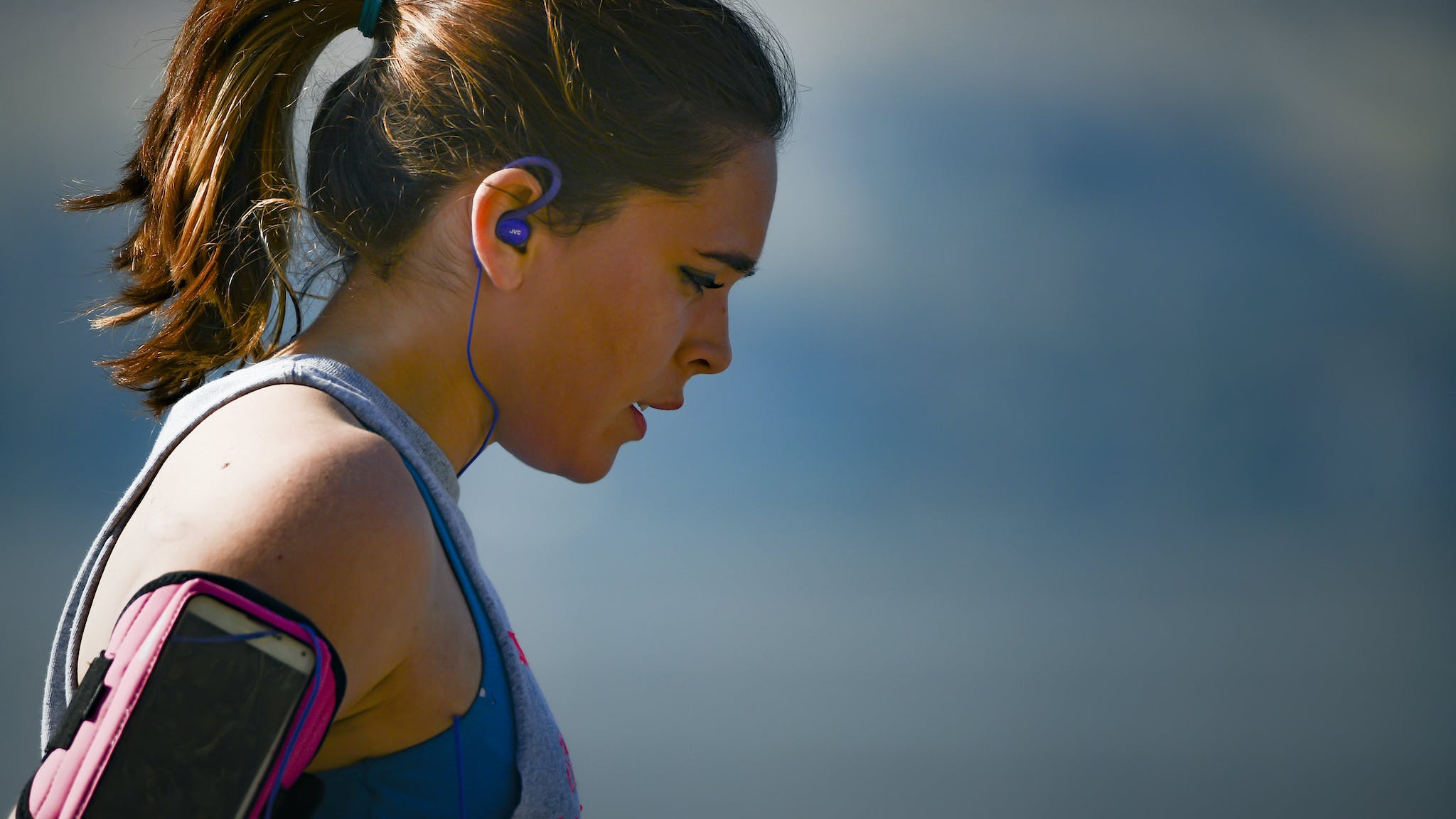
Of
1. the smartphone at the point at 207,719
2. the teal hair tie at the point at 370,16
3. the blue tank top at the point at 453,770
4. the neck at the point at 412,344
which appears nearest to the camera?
the smartphone at the point at 207,719

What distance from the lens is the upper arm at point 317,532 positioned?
0.38m

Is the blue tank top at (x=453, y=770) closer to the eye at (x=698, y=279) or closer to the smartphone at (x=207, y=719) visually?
the smartphone at (x=207, y=719)

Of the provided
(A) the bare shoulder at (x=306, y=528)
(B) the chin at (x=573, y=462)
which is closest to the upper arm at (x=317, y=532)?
(A) the bare shoulder at (x=306, y=528)

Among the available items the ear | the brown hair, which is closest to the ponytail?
the brown hair

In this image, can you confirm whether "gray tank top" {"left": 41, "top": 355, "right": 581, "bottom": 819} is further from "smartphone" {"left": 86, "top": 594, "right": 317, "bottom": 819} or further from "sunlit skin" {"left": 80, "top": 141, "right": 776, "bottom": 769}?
"smartphone" {"left": 86, "top": 594, "right": 317, "bottom": 819}

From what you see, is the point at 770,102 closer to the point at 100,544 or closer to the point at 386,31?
the point at 386,31

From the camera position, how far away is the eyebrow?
0.70 meters

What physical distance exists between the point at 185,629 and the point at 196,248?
1.24 feet

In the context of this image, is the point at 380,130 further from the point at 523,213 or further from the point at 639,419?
the point at 639,419

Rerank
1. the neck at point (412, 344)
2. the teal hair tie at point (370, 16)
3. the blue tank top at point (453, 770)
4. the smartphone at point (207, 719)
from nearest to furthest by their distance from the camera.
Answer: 1. the smartphone at point (207, 719)
2. the blue tank top at point (453, 770)
3. the neck at point (412, 344)
4. the teal hair tie at point (370, 16)

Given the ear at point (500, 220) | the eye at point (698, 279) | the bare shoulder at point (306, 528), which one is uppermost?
the eye at point (698, 279)

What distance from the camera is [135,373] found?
70 centimetres

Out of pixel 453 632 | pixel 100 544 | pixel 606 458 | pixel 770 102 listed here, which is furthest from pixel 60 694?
pixel 770 102

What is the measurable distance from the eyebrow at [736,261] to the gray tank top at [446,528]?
0.20m
